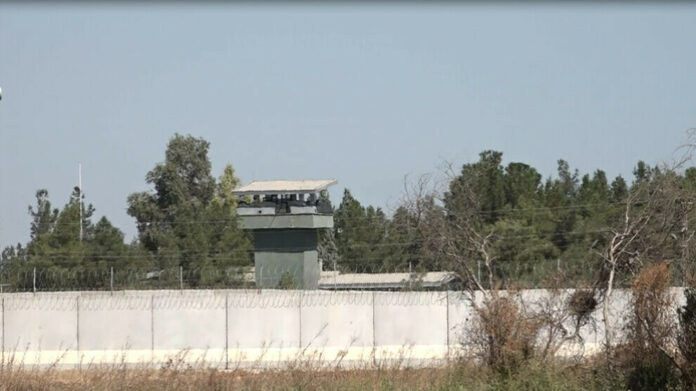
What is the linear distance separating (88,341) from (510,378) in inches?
556

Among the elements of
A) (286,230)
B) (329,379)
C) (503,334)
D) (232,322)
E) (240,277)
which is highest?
(286,230)

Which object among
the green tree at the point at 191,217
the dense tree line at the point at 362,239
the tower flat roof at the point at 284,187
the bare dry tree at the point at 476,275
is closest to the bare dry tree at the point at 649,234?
the bare dry tree at the point at 476,275

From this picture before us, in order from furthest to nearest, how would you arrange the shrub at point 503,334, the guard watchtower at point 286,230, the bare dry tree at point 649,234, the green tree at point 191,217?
the green tree at point 191,217 < the guard watchtower at point 286,230 < the bare dry tree at point 649,234 < the shrub at point 503,334

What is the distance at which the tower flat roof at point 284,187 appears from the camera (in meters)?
45.8

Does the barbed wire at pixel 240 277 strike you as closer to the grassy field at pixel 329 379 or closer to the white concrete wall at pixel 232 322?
the white concrete wall at pixel 232 322

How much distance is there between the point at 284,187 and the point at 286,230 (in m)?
Result: 2.03

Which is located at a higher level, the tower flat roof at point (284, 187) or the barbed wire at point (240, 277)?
the tower flat roof at point (284, 187)

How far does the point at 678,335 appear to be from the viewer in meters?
19.3

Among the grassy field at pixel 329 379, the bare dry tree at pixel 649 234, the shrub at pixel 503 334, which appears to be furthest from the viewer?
the bare dry tree at pixel 649 234

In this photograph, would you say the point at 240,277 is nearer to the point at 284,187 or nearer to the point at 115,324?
the point at 284,187

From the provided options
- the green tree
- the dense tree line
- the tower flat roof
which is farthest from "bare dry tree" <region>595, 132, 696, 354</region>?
the green tree

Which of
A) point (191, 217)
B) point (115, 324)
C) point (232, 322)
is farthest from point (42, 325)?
point (191, 217)

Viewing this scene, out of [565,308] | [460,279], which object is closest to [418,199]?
[460,279]

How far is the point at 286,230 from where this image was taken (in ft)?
148
